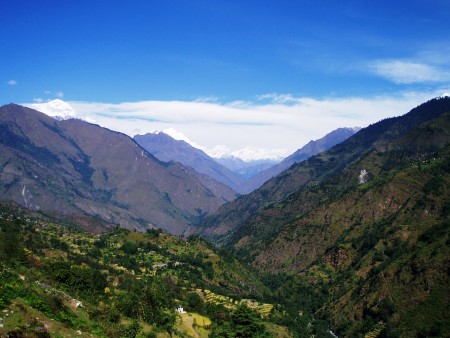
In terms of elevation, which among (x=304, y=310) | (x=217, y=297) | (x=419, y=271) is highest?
(x=419, y=271)

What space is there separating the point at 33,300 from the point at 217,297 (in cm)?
9509

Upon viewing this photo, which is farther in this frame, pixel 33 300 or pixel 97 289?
pixel 97 289

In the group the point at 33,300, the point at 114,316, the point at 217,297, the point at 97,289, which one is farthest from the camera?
the point at 217,297

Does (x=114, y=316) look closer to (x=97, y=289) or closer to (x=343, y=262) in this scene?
(x=97, y=289)

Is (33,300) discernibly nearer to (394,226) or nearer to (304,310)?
(304,310)

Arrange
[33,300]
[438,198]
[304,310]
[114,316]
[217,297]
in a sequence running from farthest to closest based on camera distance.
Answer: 1. [438,198]
2. [304,310]
3. [217,297]
4. [114,316]
5. [33,300]

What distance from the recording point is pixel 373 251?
169375 millimetres

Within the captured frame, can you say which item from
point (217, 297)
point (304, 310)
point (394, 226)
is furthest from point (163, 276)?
point (394, 226)

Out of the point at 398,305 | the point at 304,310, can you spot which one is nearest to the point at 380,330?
the point at 398,305

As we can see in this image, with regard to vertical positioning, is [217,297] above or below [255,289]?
above

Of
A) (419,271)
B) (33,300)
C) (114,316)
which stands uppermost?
(33,300)

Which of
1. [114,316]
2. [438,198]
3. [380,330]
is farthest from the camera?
[438,198]

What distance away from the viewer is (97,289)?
62531mm

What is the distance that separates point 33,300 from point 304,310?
135 meters
